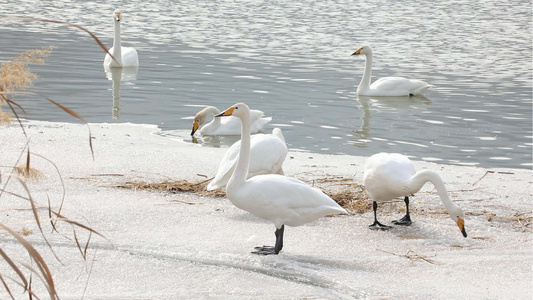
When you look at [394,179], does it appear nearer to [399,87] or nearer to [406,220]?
[406,220]

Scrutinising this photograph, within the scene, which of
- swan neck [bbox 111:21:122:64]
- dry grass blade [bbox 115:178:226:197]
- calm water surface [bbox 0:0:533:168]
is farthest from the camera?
swan neck [bbox 111:21:122:64]

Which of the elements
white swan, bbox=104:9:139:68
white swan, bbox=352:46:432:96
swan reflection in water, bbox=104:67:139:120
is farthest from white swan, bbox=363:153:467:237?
white swan, bbox=104:9:139:68

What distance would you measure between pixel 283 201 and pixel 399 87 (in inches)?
365

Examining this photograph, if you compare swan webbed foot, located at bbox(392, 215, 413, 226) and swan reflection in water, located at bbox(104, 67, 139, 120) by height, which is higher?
swan webbed foot, located at bbox(392, 215, 413, 226)

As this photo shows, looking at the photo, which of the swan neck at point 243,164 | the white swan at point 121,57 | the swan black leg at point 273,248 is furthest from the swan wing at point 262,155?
the white swan at point 121,57

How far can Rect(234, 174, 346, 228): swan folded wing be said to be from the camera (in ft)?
16.6

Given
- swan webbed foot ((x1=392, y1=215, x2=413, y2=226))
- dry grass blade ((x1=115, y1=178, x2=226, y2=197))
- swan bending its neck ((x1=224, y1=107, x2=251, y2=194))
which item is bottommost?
dry grass blade ((x1=115, y1=178, x2=226, y2=197))

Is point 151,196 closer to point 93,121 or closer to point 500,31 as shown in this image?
point 93,121

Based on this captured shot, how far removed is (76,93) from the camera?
13047 mm

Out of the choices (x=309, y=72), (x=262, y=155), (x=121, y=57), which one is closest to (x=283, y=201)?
(x=262, y=155)

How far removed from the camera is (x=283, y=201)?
5.04 metres

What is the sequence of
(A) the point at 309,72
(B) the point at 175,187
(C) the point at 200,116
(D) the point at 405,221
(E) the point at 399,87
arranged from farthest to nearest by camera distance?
1. (A) the point at 309,72
2. (E) the point at 399,87
3. (C) the point at 200,116
4. (B) the point at 175,187
5. (D) the point at 405,221

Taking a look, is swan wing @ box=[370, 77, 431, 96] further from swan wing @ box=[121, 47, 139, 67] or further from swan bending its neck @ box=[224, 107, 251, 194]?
swan bending its neck @ box=[224, 107, 251, 194]

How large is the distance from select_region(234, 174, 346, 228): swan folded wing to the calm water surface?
469cm
